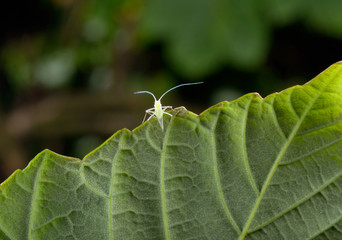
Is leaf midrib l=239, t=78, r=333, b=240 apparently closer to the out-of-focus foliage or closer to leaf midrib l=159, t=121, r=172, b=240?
leaf midrib l=159, t=121, r=172, b=240

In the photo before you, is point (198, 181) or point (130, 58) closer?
point (198, 181)

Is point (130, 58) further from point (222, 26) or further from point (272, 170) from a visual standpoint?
point (272, 170)

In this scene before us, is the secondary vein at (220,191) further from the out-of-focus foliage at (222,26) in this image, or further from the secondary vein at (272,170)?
the out-of-focus foliage at (222,26)

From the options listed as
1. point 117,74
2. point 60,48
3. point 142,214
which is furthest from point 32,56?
point 142,214

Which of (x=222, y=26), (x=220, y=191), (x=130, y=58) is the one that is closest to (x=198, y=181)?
(x=220, y=191)

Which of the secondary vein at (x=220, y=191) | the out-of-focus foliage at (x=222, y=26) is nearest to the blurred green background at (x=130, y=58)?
the out-of-focus foliage at (x=222, y=26)

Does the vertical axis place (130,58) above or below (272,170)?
above
